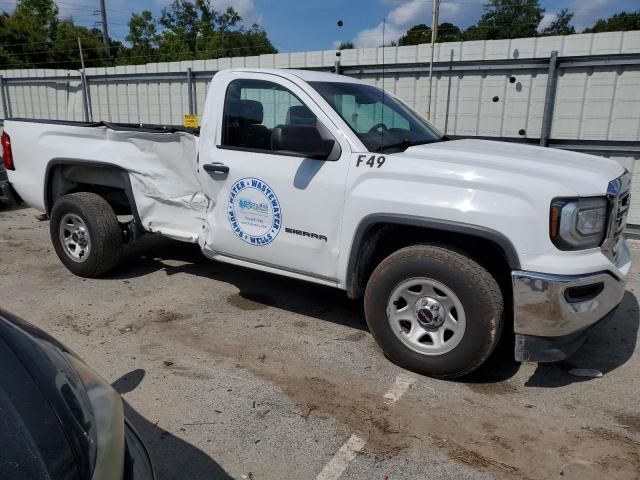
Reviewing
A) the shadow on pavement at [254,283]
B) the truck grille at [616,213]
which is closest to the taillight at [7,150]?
the shadow on pavement at [254,283]

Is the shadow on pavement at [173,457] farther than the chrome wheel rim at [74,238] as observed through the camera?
No

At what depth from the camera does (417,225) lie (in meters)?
3.36

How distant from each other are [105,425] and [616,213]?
3.07 metres

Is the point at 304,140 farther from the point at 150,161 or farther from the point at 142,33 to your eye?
the point at 142,33

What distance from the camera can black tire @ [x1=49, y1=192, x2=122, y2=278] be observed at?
16.9 feet

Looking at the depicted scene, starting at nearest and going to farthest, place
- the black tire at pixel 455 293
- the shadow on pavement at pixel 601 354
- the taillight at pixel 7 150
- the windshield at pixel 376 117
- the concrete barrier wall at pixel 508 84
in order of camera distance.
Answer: the black tire at pixel 455 293 → the shadow on pavement at pixel 601 354 → the windshield at pixel 376 117 → the taillight at pixel 7 150 → the concrete barrier wall at pixel 508 84

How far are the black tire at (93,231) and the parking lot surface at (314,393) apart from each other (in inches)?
9.4

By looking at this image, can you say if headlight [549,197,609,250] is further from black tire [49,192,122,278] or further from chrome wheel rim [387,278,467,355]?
black tire [49,192,122,278]

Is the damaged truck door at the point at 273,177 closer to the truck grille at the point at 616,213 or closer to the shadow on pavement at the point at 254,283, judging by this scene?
the shadow on pavement at the point at 254,283

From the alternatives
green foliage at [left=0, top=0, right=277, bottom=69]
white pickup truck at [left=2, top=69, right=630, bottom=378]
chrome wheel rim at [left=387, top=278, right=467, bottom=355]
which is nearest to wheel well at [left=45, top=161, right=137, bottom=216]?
white pickup truck at [left=2, top=69, right=630, bottom=378]

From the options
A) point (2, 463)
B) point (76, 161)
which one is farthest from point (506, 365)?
point (76, 161)

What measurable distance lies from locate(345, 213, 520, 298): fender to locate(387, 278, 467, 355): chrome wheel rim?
1.16 feet

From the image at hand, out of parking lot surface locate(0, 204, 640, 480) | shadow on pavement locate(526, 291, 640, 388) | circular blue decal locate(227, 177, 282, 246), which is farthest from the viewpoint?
circular blue decal locate(227, 177, 282, 246)

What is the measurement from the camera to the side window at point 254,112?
4164mm
